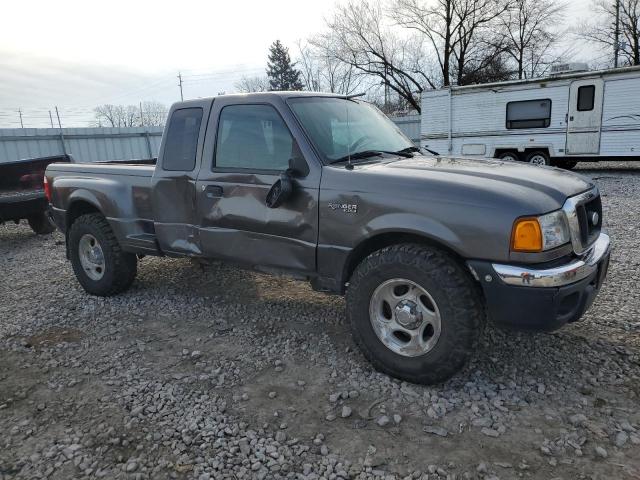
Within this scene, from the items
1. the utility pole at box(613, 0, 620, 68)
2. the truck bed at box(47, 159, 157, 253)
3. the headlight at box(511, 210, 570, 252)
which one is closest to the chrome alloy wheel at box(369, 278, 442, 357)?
the headlight at box(511, 210, 570, 252)

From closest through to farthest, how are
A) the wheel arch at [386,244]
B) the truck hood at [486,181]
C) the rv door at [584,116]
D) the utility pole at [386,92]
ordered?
the truck hood at [486,181] → the wheel arch at [386,244] → the rv door at [584,116] → the utility pole at [386,92]

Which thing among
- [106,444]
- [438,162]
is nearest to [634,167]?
[438,162]

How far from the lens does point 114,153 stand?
45.8ft

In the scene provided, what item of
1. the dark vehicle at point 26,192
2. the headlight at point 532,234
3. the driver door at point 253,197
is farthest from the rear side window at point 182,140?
the dark vehicle at point 26,192

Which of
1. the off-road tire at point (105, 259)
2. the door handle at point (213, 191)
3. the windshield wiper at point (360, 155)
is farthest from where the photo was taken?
the off-road tire at point (105, 259)

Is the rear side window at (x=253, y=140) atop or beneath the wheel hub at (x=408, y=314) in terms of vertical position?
atop

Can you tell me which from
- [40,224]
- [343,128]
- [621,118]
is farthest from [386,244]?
[621,118]


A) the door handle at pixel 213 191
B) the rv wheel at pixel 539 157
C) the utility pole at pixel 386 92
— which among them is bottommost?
the rv wheel at pixel 539 157

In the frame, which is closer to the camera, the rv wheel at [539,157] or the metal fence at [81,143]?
the metal fence at [81,143]

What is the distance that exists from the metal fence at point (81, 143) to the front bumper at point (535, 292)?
12.4 metres

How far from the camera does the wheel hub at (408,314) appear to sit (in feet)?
10.2

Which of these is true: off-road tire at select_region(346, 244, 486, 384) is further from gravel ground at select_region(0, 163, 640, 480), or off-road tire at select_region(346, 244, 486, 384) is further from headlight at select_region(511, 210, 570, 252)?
headlight at select_region(511, 210, 570, 252)

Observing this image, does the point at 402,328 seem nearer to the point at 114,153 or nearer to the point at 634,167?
the point at 114,153

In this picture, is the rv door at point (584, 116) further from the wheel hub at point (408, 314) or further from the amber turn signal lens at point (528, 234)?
the wheel hub at point (408, 314)
